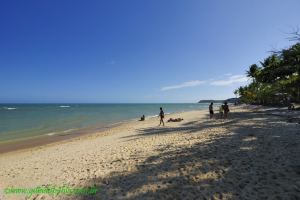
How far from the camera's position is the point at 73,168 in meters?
9.48

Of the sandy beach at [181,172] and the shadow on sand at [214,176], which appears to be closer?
the shadow on sand at [214,176]

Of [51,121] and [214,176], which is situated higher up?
[214,176]

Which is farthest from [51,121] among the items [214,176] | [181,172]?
[214,176]

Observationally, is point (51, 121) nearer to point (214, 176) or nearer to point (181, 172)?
point (181, 172)

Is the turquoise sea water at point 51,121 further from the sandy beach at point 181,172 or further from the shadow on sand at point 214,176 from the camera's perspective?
the shadow on sand at point 214,176

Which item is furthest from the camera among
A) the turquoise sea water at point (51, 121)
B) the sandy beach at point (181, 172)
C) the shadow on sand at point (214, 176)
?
the turquoise sea water at point (51, 121)

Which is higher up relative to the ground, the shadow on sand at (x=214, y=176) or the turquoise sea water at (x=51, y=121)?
the shadow on sand at (x=214, y=176)

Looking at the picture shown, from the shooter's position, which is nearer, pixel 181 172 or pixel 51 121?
pixel 181 172

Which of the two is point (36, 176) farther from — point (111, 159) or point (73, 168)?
point (111, 159)

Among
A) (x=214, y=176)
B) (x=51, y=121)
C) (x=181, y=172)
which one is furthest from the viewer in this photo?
(x=51, y=121)

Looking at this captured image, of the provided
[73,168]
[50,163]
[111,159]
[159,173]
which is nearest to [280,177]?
[159,173]

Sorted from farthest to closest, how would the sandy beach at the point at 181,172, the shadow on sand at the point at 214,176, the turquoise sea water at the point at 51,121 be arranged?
the turquoise sea water at the point at 51,121 → the sandy beach at the point at 181,172 → the shadow on sand at the point at 214,176

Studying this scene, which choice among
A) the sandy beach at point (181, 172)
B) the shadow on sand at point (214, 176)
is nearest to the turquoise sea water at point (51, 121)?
the sandy beach at point (181, 172)

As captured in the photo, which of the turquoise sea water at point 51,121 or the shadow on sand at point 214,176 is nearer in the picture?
the shadow on sand at point 214,176
